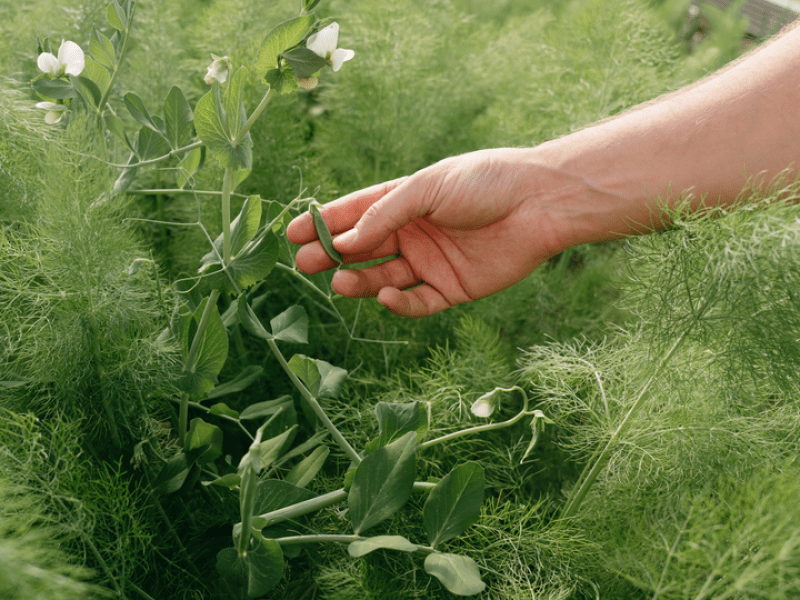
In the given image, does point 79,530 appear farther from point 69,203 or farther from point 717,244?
point 717,244

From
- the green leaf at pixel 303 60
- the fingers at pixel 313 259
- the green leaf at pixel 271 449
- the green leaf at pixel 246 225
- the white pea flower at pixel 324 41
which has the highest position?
the white pea flower at pixel 324 41

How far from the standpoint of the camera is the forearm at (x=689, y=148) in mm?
659

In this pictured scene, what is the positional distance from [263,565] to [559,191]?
58 cm

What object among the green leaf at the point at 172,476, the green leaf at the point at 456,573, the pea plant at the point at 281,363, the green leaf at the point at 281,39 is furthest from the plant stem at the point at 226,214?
the green leaf at the point at 456,573

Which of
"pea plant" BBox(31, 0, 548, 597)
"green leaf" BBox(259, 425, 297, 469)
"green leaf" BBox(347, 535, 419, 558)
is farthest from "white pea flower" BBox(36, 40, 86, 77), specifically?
"green leaf" BBox(347, 535, 419, 558)

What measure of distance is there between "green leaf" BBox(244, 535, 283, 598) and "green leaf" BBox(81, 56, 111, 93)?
0.50 metres

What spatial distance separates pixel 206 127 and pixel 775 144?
Result: 0.62m

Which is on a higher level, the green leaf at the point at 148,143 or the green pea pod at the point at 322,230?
the green leaf at the point at 148,143

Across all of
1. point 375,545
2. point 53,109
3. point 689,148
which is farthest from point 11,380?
point 689,148

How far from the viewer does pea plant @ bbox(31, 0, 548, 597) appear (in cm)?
50

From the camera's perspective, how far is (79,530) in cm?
47

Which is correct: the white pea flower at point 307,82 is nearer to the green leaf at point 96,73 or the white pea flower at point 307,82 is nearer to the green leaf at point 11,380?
the green leaf at point 96,73

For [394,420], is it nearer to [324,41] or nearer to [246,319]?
[246,319]

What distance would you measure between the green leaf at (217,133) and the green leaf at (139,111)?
0.46 ft
